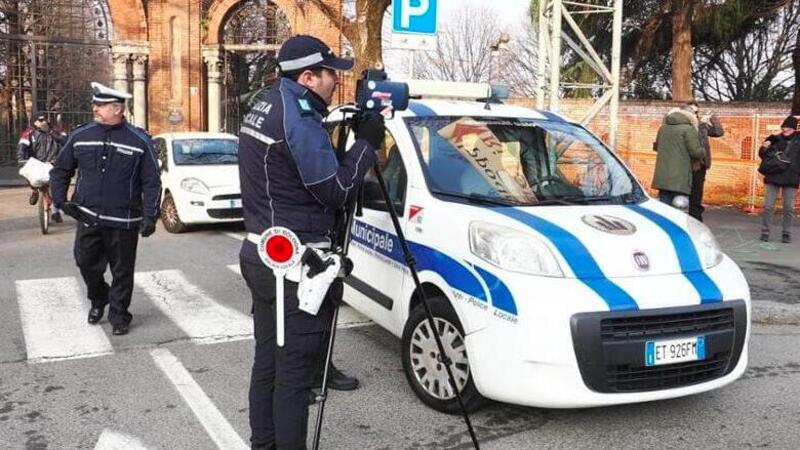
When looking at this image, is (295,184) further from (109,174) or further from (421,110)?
(109,174)

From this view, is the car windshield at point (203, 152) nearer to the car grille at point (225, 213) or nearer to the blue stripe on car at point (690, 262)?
the car grille at point (225, 213)

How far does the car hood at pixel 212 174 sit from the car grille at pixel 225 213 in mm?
370

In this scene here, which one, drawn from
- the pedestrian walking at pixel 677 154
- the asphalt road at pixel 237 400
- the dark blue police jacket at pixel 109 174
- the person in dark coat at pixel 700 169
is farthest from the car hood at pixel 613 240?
the person in dark coat at pixel 700 169

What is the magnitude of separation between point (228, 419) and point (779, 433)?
9.94 feet

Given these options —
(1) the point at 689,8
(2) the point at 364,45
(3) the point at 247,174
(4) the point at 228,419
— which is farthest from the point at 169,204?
(1) the point at 689,8

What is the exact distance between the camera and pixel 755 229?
40.1 ft

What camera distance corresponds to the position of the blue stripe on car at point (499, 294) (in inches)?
152

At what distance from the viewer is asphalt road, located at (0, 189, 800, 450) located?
13.5 feet

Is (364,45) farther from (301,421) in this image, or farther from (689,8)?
(301,421)

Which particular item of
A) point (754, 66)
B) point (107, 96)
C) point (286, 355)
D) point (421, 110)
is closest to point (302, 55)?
point (286, 355)

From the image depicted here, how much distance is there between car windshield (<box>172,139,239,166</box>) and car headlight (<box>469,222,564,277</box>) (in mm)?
8954

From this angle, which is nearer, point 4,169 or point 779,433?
point 779,433

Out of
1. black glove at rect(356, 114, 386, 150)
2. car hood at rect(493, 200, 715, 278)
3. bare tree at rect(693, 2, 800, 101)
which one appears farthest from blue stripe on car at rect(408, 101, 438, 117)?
bare tree at rect(693, 2, 800, 101)

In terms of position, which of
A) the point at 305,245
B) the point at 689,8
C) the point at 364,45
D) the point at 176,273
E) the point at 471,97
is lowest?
the point at 176,273
